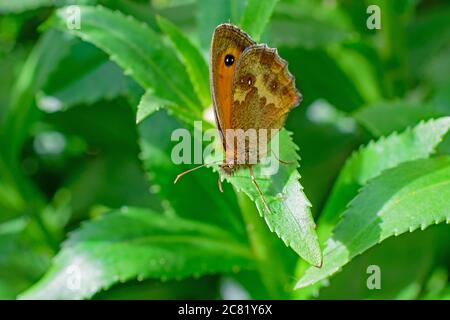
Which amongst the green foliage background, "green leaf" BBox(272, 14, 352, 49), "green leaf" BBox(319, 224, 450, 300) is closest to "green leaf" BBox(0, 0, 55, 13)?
the green foliage background

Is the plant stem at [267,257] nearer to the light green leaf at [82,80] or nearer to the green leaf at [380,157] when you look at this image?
the green leaf at [380,157]

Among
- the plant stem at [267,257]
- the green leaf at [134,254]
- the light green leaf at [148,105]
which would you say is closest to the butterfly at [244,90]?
the light green leaf at [148,105]

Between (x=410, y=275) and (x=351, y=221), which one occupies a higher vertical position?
(x=410, y=275)

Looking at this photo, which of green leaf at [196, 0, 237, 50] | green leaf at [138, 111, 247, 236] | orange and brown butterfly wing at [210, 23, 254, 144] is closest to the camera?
orange and brown butterfly wing at [210, 23, 254, 144]

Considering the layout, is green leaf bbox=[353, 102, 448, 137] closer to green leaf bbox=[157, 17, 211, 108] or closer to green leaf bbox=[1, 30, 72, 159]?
green leaf bbox=[157, 17, 211, 108]
